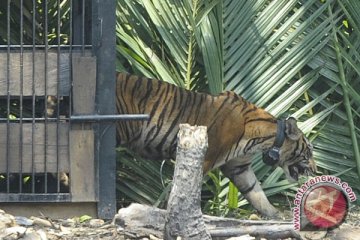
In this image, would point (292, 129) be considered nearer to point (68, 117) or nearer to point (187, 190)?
point (68, 117)

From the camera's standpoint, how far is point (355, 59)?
10859 mm

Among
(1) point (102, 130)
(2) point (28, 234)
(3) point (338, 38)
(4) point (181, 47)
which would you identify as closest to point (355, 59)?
(3) point (338, 38)

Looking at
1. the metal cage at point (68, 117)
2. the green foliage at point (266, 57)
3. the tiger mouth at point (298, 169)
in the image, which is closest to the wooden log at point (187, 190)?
the metal cage at point (68, 117)

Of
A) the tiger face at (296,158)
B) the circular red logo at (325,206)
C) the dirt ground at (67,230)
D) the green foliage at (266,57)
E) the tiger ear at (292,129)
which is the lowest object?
the dirt ground at (67,230)

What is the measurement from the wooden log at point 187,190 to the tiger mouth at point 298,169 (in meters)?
3.68

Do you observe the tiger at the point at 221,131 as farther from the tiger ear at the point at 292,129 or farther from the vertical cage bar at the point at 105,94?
the vertical cage bar at the point at 105,94

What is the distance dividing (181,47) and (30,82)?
2.78 m

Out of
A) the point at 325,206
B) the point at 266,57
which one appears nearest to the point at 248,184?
the point at 266,57

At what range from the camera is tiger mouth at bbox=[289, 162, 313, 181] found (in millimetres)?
10344

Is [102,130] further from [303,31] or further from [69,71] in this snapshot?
[303,31]

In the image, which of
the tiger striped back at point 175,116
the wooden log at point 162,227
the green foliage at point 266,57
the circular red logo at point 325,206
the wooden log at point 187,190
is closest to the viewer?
the wooden log at point 187,190

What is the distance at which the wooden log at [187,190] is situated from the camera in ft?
22.1

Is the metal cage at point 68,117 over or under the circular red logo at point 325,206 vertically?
over

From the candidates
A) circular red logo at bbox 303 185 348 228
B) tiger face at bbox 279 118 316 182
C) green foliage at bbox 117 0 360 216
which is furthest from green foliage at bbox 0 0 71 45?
circular red logo at bbox 303 185 348 228
